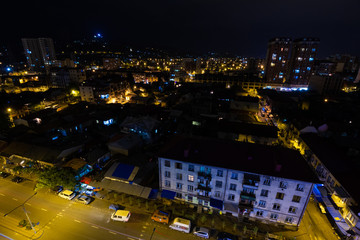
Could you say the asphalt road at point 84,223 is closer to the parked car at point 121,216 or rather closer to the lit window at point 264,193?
the parked car at point 121,216

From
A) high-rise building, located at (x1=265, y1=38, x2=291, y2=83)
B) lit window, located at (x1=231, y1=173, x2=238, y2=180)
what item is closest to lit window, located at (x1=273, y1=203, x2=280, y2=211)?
lit window, located at (x1=231, y1=173, x2=238, y2=180)

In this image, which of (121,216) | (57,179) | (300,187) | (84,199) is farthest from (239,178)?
(57,179)

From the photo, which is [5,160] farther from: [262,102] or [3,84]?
[3,84]

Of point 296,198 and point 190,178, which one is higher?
point 296,198

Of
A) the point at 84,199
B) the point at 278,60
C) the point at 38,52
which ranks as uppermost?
the point at 278,60

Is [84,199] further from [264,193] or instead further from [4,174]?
[264,193]

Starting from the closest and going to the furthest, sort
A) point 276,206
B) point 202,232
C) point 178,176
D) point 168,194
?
1. point 202,232
2. point 276,206
3. point 178,176
4. point 168,194

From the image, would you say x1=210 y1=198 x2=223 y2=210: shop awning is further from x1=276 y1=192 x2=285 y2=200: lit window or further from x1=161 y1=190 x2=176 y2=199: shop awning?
x1=276 y1=192 x2=285 y2=200: lit window
